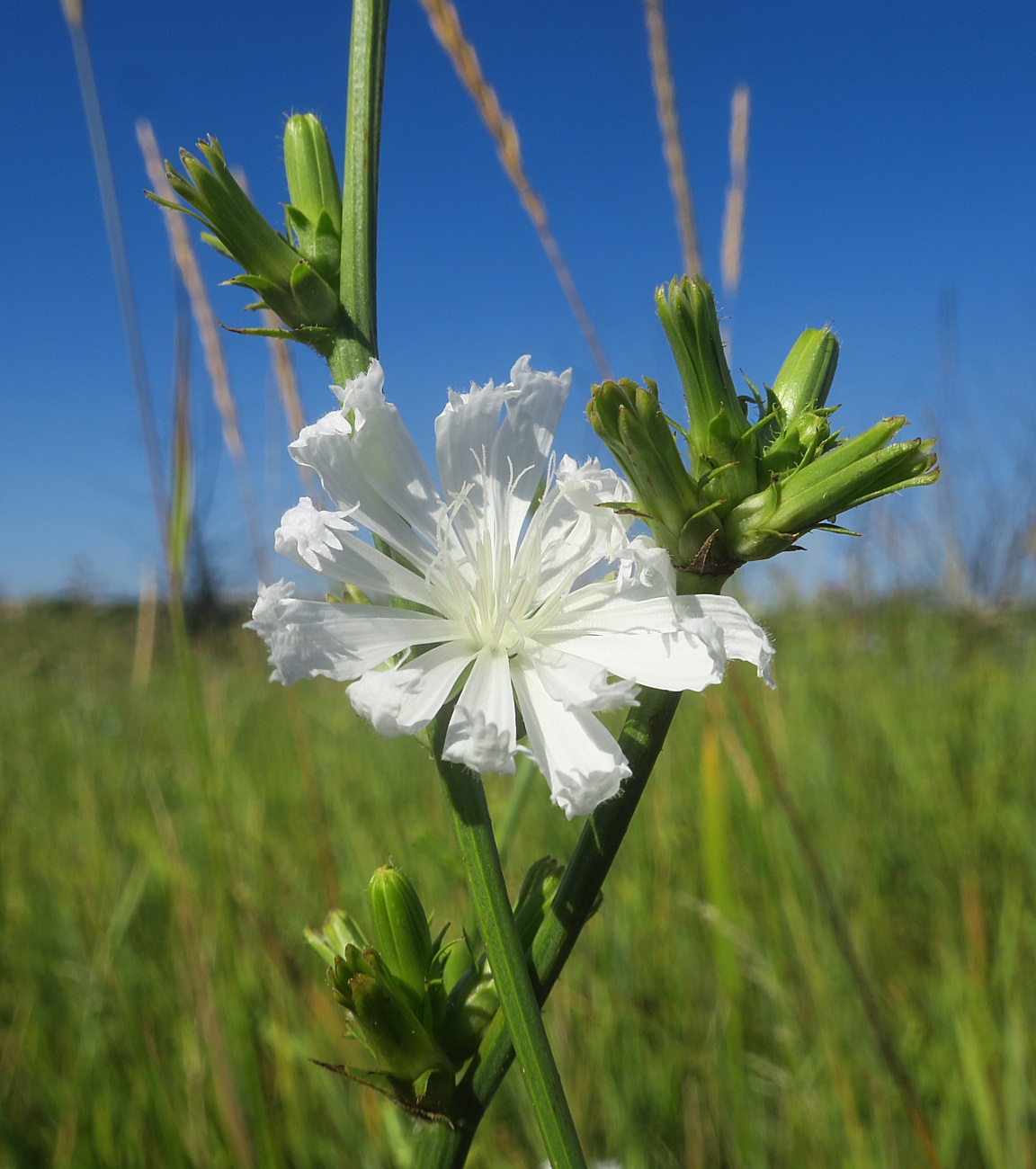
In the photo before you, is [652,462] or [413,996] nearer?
[652,462]

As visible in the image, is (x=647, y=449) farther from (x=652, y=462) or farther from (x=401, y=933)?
(x=401, y=933)

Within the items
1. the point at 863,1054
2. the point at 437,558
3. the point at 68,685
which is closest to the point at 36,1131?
the point at 863,1054

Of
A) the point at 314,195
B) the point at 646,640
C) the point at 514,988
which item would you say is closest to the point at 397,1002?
the point at 514,988

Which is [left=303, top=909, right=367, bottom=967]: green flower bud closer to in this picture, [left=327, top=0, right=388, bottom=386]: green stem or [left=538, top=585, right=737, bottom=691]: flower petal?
[left=538, top=585, right=737, bottom=691]: flower petal

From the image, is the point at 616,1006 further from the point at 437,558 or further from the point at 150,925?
the point at 437,558

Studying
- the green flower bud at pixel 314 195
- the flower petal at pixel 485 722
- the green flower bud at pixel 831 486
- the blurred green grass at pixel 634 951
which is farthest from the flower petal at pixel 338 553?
the blurred green grass at pixel 634 951

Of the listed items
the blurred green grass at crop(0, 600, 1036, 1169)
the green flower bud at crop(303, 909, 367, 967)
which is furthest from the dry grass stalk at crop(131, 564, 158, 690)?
the green flower bud at crop(303, 909, 367, 967)
